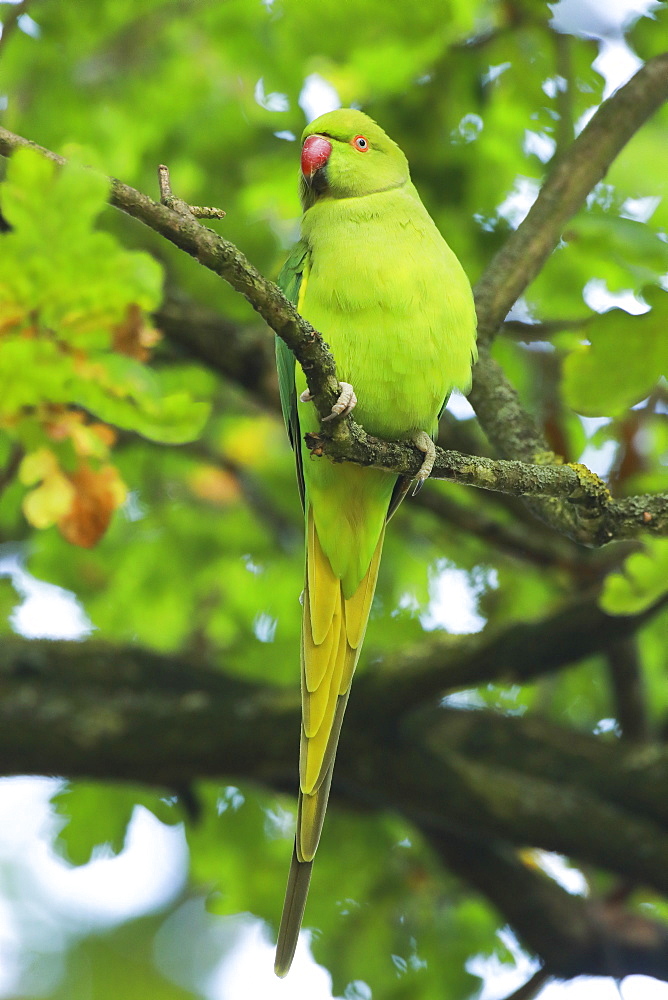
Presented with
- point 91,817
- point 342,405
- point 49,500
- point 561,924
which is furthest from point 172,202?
point 561,924

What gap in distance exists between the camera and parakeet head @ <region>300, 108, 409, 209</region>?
249 cm

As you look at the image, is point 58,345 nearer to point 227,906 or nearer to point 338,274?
point 338,274

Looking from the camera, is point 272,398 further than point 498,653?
Yes

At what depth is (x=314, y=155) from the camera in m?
2.52

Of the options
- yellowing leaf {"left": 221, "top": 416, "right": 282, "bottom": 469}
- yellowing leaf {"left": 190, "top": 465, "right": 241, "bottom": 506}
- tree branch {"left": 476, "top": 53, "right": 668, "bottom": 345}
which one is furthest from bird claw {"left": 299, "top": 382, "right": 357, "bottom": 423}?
yellowing leaf {"left": 221, "top": 416, "right": 282, "bottom": 469}

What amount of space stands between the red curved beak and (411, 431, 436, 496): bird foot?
886 mm

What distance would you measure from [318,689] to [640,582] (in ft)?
2.55

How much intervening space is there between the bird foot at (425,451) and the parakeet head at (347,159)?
79cm

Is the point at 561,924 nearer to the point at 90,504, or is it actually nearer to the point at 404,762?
the point at 404,762

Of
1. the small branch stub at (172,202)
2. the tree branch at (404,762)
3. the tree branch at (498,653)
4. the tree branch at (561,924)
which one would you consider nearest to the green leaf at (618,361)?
the small branch stub at (172,202)

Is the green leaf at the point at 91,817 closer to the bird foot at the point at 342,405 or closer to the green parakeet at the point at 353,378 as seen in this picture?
the green parakeet at the point at 353,378

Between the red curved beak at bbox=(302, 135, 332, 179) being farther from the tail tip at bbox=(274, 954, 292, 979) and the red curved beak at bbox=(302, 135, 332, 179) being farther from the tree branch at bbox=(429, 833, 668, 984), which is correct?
the tree branch at bbox=(429, 833, 668, 984)

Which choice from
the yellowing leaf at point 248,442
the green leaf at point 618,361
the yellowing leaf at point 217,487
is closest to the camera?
the green leaf at point 618,361

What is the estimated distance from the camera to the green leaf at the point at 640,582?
73.0 inches
